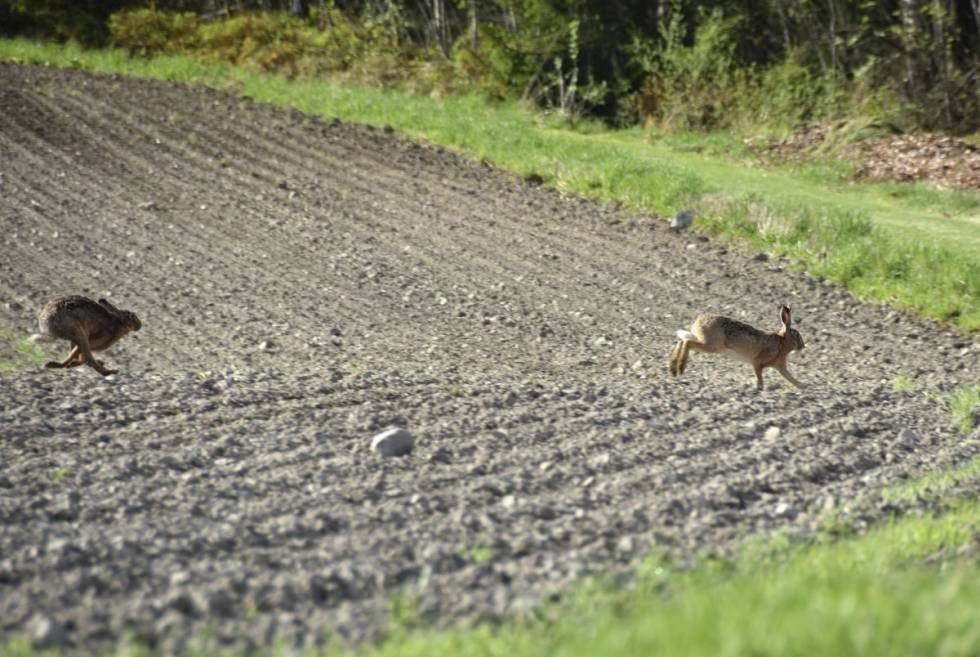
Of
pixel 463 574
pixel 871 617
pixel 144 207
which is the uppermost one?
pixel 871 617

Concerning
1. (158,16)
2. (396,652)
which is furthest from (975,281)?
(158,16)

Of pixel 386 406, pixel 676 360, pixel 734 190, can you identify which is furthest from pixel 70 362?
pixel 734 190

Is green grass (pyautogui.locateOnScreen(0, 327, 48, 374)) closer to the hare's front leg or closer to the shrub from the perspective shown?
the hare's front leg

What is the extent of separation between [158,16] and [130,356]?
22654 millimetres

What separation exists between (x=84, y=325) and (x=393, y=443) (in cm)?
326

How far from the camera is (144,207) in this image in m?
17.2

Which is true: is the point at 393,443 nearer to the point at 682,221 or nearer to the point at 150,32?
the point at 682,221

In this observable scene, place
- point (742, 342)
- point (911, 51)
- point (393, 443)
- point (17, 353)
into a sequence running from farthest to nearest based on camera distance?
point (911, 51) < point (17, 353) < point (742, 342) < point (393, 443)

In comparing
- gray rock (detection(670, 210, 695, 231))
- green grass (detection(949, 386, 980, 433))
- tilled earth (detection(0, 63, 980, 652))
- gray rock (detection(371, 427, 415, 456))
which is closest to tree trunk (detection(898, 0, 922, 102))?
gray rock (detection(670, 210, 695, 231))

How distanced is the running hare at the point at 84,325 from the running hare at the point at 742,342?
421 centimetres

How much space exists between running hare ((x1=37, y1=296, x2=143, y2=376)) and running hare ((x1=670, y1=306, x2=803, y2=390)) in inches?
166

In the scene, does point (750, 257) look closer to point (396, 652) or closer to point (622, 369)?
point (622, 369)

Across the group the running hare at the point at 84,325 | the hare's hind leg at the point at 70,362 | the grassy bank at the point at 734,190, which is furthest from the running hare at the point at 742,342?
the hare's hind leg at the point at 70,362

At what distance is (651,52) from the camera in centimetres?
2522
